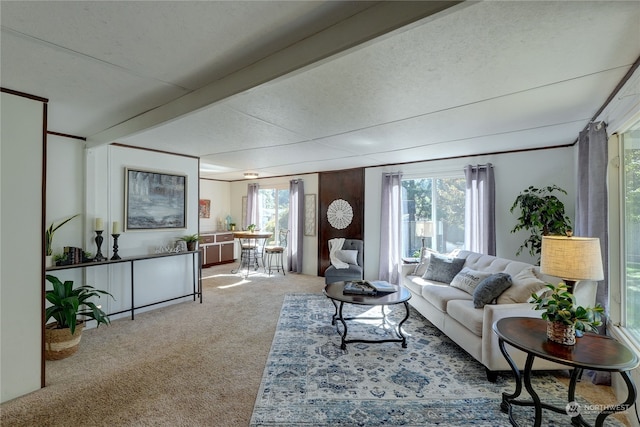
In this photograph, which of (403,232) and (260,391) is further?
(403,232)

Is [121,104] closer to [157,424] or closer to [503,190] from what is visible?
[157,424]

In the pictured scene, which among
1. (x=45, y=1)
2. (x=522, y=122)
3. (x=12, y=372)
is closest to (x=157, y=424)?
(x=12, y=372)

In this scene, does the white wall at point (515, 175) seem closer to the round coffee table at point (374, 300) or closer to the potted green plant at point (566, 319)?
the round coffee table at point (374, 300)

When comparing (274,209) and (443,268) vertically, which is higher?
(274,209)

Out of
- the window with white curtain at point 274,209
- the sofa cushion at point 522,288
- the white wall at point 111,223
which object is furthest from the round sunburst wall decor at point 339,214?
the sofa cushion at point 522,288

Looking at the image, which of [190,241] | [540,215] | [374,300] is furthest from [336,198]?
[540,215]

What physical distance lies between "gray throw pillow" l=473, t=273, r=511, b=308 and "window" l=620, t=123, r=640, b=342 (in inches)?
32.3

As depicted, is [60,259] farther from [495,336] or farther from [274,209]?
[274,209]

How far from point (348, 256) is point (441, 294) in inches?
92.8

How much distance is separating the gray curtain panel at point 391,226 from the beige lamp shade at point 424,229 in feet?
1.68

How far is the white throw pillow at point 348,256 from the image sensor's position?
5.50m

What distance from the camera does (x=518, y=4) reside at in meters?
1.30

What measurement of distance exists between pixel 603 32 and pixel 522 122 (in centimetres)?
159

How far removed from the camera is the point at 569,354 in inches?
65.6
